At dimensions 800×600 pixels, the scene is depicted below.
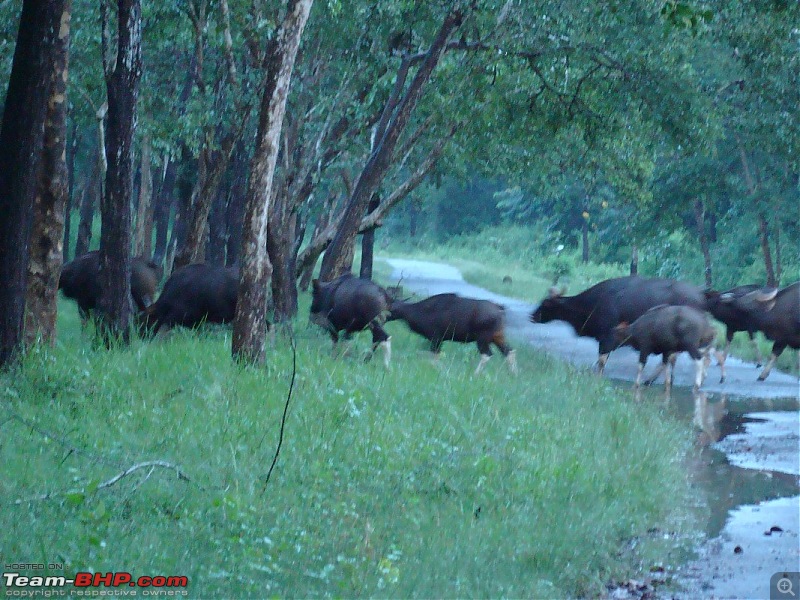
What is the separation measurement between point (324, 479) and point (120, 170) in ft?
19.5

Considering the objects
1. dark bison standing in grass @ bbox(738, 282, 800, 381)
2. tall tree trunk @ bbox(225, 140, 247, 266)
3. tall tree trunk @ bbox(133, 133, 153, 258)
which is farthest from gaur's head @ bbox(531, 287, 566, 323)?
tall tree trunk @ bbox(133, 133, 153, 258)

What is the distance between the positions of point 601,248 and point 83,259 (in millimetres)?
42088

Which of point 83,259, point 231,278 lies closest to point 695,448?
point 231,278

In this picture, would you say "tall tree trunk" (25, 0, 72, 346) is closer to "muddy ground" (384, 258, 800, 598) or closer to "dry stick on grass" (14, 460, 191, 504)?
"dry stick on grass" (14, 460, 191, 504)

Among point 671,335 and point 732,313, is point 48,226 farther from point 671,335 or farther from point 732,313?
point 732,313

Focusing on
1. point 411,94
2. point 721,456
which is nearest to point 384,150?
point 411,94

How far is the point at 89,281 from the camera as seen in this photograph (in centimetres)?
1842

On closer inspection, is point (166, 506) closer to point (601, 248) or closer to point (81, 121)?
point (81, 121)

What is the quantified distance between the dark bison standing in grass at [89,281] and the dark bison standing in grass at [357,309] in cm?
378

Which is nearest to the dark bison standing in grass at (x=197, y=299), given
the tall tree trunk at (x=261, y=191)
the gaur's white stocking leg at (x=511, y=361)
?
the tall tree trunk at (x=261, y=191)

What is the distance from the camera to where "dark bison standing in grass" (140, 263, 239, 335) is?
1600cm

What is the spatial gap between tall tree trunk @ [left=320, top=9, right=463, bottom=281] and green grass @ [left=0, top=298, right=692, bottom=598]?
504 centimetres

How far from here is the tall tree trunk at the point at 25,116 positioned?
10070 mm

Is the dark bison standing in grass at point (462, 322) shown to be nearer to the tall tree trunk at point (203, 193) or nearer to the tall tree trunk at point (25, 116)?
the tall tree trunk at point (203, 193)
